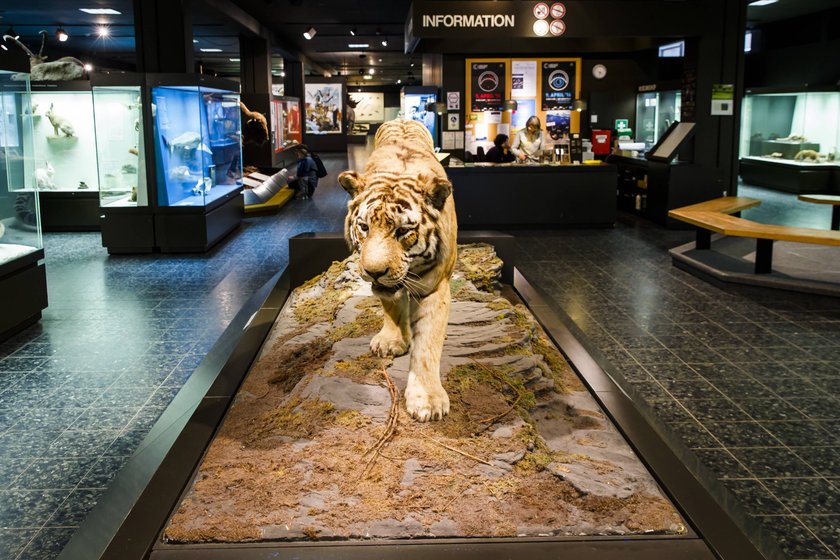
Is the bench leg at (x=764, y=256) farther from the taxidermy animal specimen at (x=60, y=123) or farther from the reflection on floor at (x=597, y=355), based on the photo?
A: the taxidermy animal specimen at (x=60, y=123)

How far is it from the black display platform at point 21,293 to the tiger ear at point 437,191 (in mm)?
4134

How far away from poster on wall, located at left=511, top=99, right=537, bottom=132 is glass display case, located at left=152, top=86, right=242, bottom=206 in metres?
5.39

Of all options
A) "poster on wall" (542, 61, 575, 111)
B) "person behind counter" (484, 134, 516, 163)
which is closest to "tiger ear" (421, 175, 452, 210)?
"person behind counter" (484, 134, 516, 163)

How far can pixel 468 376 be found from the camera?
11.7 feet

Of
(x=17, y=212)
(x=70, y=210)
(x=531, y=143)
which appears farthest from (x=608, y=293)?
(x=70, y=210)

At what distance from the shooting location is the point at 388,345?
3.76m

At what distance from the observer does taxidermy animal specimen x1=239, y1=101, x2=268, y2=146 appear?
1608 cm

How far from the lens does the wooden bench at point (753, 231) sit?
22.8ft

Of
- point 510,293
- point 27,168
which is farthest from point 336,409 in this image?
point 27,168

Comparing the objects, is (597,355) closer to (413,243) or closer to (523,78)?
(413,243)

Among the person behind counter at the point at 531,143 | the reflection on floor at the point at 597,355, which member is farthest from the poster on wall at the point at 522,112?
the reflection on floor at the point at 597,355

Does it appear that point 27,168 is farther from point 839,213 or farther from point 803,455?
point 839,213

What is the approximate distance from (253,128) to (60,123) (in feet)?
18.4

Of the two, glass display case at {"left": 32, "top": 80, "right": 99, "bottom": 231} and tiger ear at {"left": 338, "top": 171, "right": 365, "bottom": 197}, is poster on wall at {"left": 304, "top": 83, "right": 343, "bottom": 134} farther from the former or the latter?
tiger ear at {"left": 338, "top": 171, "right": 365, "bottom": 197}
